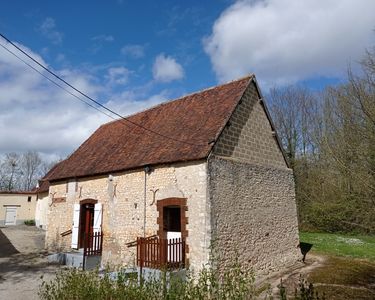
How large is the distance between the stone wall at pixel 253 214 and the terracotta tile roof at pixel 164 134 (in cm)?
120

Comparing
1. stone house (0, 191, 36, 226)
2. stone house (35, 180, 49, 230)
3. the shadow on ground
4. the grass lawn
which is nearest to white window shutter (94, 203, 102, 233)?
the shadow on ground

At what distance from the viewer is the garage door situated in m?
30.7

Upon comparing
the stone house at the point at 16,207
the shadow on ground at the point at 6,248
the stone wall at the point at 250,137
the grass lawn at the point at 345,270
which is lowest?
the grass lawn at the point at 345,270

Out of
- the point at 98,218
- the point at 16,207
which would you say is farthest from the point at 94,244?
the point at 16,207

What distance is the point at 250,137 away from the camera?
38.6 ft

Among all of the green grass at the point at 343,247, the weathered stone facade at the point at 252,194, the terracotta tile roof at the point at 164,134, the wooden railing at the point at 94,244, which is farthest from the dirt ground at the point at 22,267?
the green grass at the point at 343,247

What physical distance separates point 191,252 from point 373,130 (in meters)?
8.50

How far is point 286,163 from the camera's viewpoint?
1369cm

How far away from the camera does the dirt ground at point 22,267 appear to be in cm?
912

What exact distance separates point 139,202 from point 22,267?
542cm

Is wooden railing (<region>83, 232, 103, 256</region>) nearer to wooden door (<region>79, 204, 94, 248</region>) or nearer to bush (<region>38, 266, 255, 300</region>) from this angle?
wooden door (<region>79, 204, 94, 248</region>)

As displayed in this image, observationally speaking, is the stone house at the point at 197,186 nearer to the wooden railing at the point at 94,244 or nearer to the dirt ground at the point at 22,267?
the wooden railing at the point at 94,244

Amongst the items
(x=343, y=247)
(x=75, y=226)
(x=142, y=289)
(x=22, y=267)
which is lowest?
(x=22, y=267)

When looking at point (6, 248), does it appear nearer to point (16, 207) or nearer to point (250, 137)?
point (250, 137)
